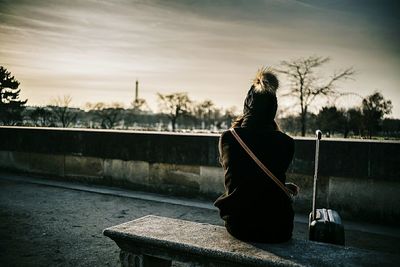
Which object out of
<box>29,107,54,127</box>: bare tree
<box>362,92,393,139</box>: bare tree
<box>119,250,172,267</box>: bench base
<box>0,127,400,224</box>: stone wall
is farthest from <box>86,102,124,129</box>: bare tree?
<box>119,250,172,267</box>: bench base

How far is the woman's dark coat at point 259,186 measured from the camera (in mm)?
2670

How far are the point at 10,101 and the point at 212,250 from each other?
66.4m

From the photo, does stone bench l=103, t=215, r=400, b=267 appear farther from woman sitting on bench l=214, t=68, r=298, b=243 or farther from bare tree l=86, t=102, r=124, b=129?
bare tree l=86, t=102, r=124, b=129

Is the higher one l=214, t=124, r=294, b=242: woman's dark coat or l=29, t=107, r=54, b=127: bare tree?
l=29, t=107, r=54, b=127: bare tree

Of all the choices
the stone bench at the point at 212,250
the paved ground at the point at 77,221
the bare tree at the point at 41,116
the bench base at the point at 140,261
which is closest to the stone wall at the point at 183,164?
the paved ground at the point at 77,221

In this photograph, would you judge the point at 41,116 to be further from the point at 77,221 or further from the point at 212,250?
the point at 212,250

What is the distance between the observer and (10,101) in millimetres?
59688

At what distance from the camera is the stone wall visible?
531 centimetres

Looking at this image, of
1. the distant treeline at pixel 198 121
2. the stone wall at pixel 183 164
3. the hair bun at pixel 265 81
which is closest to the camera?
the hair bun at pixel 265 81

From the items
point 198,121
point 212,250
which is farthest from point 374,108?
point 198,121

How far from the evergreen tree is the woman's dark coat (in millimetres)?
58935

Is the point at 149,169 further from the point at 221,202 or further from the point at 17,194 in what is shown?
the point at 221,202

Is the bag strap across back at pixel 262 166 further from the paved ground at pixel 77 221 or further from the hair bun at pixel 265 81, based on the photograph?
the paved ground at pixel 77 221

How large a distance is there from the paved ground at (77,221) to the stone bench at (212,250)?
0.88m
